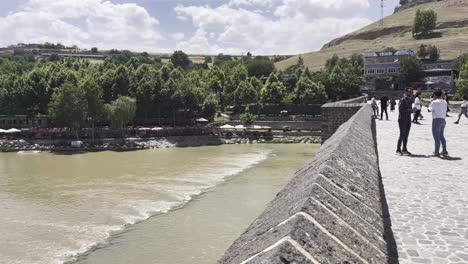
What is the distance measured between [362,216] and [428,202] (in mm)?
5988

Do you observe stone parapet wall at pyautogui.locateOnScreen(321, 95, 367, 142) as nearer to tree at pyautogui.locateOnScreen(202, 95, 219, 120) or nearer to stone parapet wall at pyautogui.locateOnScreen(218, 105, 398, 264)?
stone parapet wall at pyautogui.locateOnScreen(218, 105, 398, 264)

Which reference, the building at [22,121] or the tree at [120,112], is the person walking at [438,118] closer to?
the tree at [120,112]

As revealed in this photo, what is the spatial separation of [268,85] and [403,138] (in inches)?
2756

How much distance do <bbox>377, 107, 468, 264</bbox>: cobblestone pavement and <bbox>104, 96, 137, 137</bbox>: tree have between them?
50.6m

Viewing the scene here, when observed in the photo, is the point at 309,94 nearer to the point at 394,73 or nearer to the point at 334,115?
the point at 394,73

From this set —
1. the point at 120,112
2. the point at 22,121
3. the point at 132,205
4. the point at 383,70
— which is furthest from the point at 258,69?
the point at 132,205

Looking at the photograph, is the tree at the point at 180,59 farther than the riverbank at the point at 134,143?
Yes

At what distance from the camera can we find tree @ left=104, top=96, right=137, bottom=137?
64250mm

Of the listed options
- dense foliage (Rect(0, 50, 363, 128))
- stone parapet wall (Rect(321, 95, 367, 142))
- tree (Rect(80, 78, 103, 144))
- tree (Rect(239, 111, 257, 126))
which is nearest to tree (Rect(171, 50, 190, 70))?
dense foliage (Rect(0, 50, 363, 128))

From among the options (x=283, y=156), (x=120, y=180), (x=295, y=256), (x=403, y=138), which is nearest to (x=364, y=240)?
(x=295, y=256)

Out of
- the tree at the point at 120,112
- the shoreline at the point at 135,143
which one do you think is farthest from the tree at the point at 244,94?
the tree at the point at 120,112

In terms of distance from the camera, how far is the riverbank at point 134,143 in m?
59.5

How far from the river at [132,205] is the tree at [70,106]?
12.1 meters

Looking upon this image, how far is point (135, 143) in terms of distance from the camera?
201 ft
